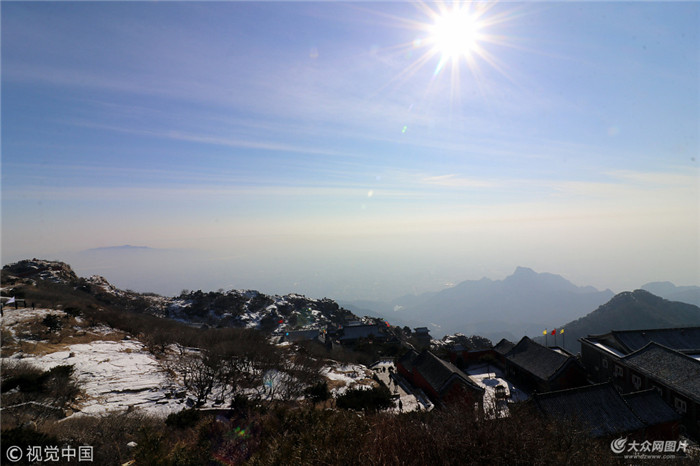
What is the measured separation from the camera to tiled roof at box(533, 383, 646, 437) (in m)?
18.3

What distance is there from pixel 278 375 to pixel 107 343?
20784 mm

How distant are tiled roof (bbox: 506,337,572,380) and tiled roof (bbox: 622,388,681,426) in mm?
8578

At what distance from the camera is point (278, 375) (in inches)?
944

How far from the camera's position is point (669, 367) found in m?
24.2

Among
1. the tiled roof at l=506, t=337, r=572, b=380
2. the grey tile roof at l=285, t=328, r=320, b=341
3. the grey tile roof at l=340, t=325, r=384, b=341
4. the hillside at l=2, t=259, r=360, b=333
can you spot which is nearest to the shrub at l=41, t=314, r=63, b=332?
the hillside at l=2, t=259, r=360, b=333

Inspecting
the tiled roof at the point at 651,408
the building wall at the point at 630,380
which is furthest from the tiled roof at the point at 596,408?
the building wall at the point at 630,380

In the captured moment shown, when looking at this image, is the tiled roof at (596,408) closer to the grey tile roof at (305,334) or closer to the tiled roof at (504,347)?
A: the tiled roof at (504,347)

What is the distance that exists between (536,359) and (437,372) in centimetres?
1164

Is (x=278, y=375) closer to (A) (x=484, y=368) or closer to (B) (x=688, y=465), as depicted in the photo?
(B) (x=688, y=465)

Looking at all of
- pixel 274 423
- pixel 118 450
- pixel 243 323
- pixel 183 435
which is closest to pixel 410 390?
pixel 274 423

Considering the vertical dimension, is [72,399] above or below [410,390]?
above

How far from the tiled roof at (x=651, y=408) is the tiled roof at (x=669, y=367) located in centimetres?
214

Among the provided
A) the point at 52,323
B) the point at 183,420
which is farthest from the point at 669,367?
the point at 52,323

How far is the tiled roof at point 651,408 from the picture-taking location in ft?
64.1
